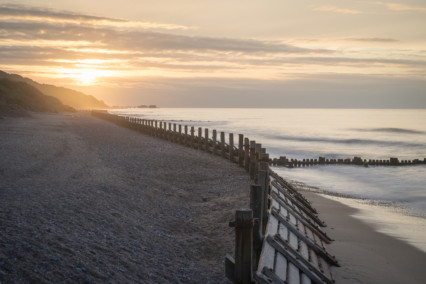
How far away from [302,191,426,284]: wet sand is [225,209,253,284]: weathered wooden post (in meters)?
2.85

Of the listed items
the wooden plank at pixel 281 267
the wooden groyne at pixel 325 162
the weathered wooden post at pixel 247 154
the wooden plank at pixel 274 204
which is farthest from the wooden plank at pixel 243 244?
the wooden groyne at pixel 325 162

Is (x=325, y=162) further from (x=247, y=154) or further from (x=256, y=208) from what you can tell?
(x=256, y=208)

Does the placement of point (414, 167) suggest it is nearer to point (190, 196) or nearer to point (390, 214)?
point (390, 214)

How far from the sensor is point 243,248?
4.88 m

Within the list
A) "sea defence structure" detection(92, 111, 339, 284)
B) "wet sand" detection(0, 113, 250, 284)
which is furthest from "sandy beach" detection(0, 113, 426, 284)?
"sea defence structure" detection(92, 111, 339, 284)

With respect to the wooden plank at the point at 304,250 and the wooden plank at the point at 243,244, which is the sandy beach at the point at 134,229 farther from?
the wooden plank at the point at 243,244

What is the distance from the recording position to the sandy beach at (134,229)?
224 inches

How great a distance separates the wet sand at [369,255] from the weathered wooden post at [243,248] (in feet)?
9.37

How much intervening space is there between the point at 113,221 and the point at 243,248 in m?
4.04

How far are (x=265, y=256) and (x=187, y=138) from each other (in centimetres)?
2139

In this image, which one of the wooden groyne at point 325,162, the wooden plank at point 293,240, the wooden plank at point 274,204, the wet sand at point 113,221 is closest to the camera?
the wet sand at point 113,221

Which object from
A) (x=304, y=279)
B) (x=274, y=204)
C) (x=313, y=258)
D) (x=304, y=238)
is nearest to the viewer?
(x=304, y=279)

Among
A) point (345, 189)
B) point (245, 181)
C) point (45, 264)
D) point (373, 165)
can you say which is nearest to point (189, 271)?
point (45, 264)

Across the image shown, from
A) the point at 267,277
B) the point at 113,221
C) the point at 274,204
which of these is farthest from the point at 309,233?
the point at 113,221
